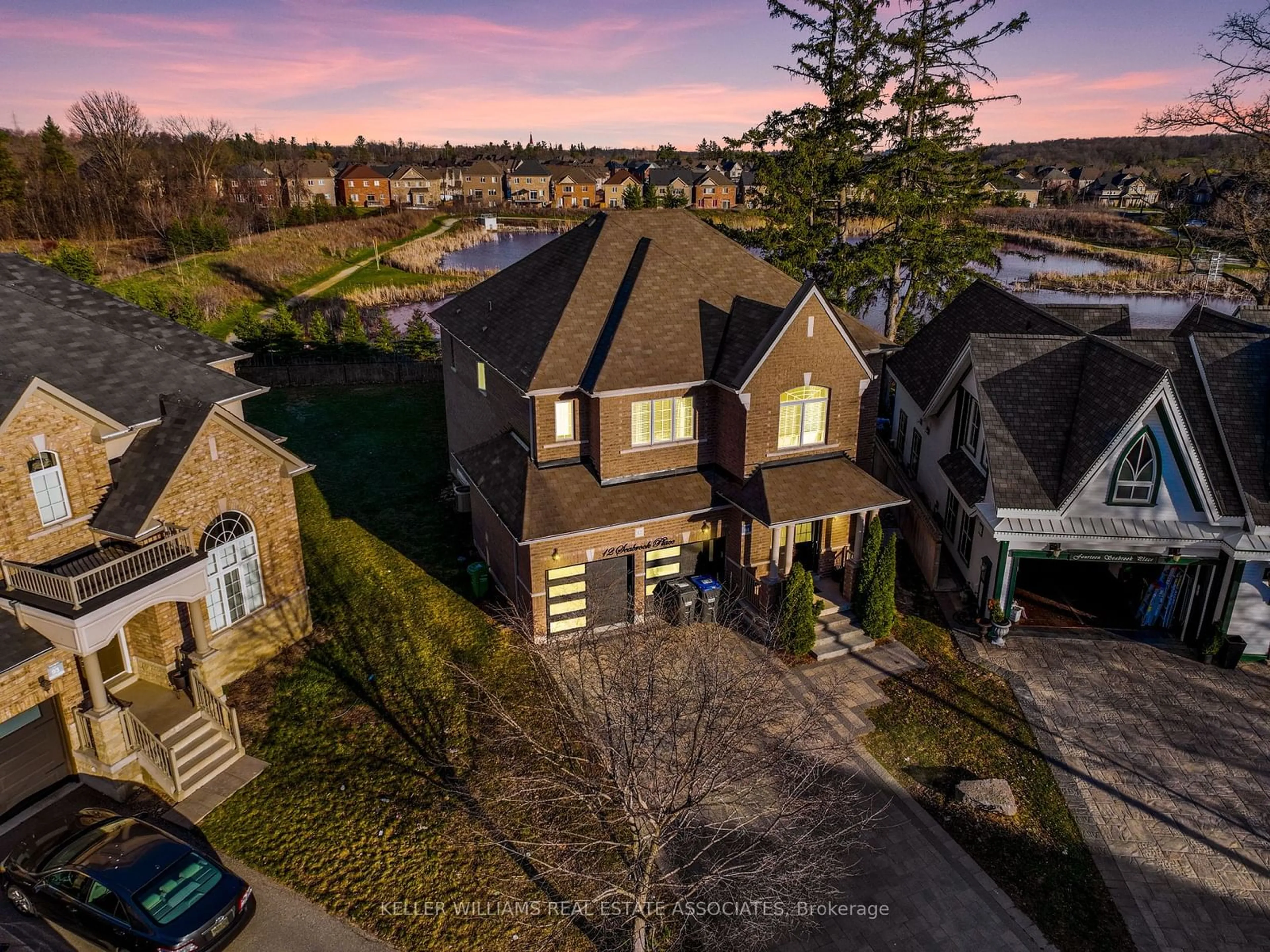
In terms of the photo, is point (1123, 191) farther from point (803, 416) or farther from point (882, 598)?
point (882, 598)

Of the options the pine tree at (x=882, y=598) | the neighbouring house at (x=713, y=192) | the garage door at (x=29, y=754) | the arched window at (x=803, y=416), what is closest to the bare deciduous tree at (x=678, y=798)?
the pine tree at (x=882, y=598)

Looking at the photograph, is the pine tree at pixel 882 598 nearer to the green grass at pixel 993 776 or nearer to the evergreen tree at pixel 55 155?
the green grass at pixel 993 776

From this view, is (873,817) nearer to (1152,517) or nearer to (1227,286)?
(1152,517)

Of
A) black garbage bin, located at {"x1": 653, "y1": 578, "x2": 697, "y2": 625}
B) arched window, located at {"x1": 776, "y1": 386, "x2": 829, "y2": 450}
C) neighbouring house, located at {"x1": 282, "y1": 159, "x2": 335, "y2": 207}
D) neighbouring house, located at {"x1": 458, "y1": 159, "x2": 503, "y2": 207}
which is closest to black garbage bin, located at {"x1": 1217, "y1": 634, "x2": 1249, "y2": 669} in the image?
arched window, located at {"x1": 776, "y1": 386, "x2": 829, "y2": 450}

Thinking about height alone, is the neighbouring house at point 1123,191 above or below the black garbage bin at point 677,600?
above

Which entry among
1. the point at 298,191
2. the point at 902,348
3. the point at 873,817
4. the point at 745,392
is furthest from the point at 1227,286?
the point at 298,191

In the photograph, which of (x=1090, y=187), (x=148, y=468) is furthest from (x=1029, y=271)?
(x=148, y=468)
